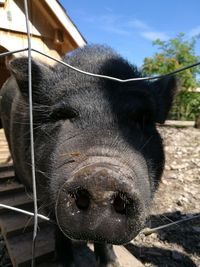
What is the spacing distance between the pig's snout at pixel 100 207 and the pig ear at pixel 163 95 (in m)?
1.32

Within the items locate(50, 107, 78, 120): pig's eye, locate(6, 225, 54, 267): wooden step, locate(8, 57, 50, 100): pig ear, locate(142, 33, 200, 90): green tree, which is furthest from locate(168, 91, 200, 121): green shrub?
locate(50, 107, 78, 120): pig's eye

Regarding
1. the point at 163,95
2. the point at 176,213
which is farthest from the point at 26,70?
the point at 176,213

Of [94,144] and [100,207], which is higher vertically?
[94,144]

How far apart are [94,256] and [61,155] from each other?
1688 millimetres

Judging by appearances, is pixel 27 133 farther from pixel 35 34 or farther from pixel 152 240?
pixel 35 34

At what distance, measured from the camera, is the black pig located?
5.98 feet

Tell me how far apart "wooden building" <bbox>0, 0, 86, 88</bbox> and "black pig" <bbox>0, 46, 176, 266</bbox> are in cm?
317

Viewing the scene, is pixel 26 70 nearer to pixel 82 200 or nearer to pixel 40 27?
pixel 82 200

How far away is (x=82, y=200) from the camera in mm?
1873

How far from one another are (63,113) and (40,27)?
455 centimetres

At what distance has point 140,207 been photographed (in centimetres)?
188

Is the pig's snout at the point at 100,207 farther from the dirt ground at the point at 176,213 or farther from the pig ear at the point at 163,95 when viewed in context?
the pig ear at the point at 163,95

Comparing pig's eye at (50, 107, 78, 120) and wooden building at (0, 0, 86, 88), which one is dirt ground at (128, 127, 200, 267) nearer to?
pig's eye at (50, 107, 78, 120)

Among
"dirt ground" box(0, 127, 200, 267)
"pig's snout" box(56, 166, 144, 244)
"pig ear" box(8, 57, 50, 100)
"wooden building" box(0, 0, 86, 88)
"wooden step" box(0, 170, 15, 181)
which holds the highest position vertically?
"wooden building" box(0, 0, 86, 88)
